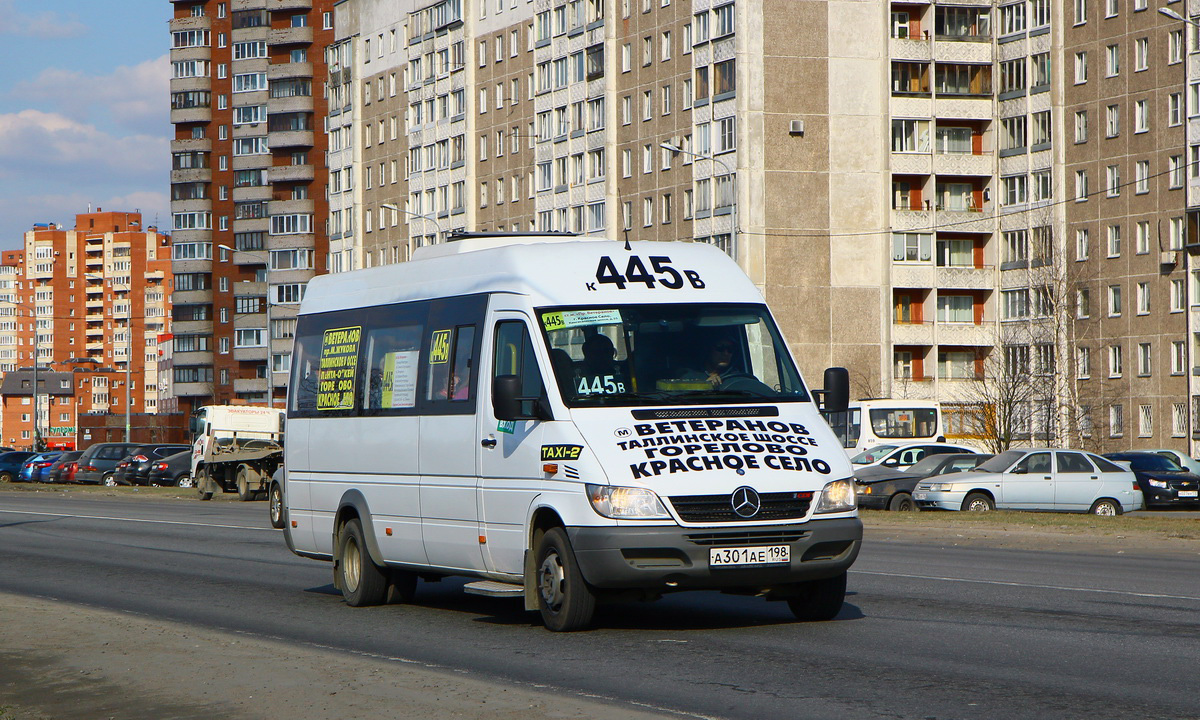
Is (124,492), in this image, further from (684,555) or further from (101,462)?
A: (684,555)

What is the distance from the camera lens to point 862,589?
→ 50.4 feet

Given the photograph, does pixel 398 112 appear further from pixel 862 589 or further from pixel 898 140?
pixel 862 589

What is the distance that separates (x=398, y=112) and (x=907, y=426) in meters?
66.4

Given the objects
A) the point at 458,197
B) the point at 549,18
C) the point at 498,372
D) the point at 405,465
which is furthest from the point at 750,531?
the point at 458,197

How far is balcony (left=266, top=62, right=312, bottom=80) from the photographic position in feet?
420

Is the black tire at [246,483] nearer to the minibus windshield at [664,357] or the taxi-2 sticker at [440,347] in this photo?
the taxi-2 sticker at [440,347]

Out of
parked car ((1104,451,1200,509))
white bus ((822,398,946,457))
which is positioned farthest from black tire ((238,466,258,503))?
parked car ((1104,451,1200,509))

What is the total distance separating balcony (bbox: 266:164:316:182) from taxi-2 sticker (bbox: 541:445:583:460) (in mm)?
119975

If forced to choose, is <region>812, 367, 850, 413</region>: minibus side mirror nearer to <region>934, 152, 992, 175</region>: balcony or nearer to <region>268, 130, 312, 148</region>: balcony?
<region>934, 152, 992, 175</region>: balcony

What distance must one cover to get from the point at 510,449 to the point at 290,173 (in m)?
120

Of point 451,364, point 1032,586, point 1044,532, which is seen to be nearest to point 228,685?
point 451,364

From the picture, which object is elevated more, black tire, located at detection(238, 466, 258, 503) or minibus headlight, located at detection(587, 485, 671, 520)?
minibus headlight, located at detection(587, 485, 671, 520)

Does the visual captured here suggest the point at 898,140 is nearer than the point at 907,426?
No

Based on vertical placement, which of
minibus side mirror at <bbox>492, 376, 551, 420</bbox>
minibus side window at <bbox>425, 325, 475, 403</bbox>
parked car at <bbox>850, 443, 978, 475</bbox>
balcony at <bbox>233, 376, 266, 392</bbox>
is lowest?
parked car at <bbox>850, 443, 978, 475</bbox>
